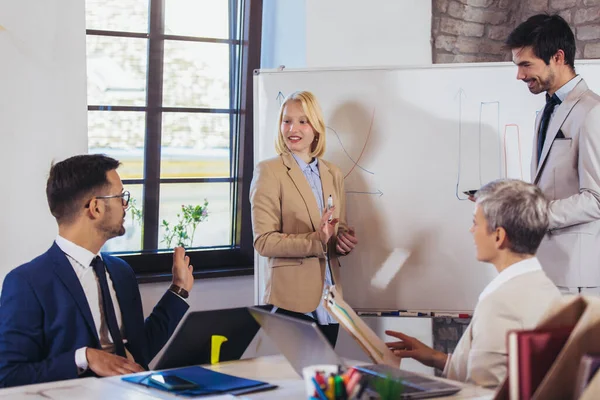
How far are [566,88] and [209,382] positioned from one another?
1907 millimetres

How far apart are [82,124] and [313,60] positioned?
125 cm

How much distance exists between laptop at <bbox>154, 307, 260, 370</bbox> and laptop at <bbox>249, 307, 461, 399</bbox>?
111 mm

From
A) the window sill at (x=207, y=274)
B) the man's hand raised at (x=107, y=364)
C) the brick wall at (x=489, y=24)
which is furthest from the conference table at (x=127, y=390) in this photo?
the brick wall at (x=489, y=24)

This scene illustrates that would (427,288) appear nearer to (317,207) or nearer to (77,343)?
(317,207)

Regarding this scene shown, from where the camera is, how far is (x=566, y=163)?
116 inches

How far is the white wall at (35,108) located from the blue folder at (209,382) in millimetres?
1636

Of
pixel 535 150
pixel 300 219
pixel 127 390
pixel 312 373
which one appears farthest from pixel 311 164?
pixel 312 373

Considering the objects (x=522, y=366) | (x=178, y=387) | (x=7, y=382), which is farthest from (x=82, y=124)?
(x=522, y=366)

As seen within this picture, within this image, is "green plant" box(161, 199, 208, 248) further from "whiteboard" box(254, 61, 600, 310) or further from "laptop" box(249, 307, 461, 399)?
"laptop" box(249, 307, 461, 399)

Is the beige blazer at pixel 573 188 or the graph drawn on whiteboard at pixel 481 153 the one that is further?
the graph drawn on whiteboard at pixel 481 153

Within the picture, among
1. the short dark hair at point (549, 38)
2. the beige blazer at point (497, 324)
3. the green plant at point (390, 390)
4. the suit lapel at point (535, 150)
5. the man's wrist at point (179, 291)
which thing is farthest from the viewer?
the suit lapel at point (535, 150)

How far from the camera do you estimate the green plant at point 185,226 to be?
4.12m

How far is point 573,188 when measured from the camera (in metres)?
2.96

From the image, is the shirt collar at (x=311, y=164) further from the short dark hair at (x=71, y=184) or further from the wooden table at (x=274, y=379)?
the wooden table at (x=274, y=379)
